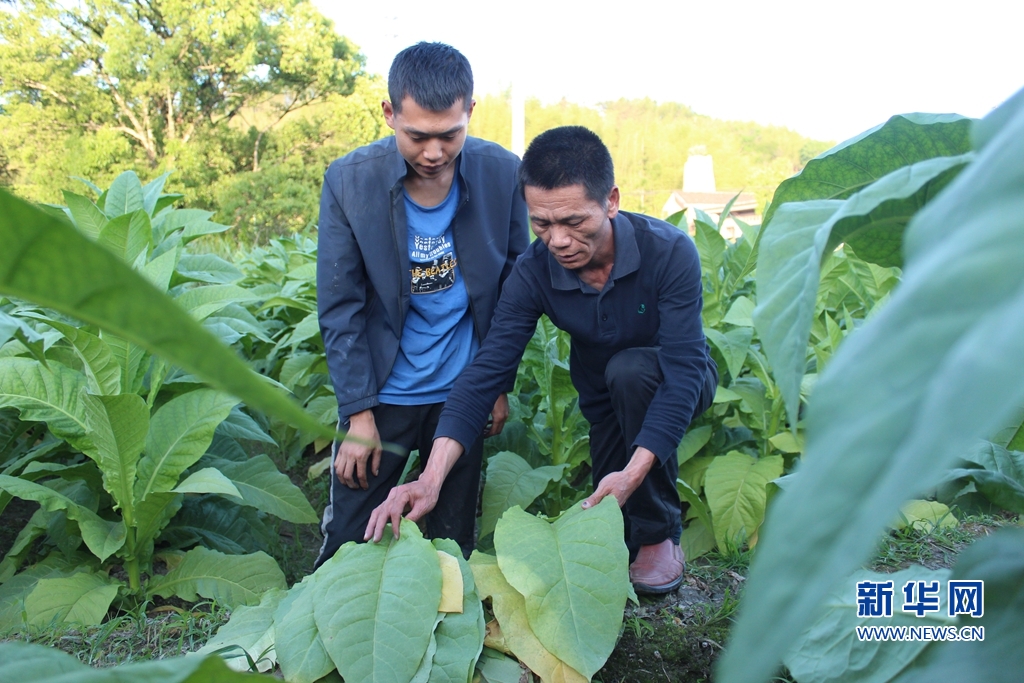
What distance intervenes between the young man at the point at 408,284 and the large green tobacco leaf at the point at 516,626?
0.66 meters

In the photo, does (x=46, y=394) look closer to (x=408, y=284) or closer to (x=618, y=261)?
(x=408, y=284)

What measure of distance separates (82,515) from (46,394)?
0.32 metres

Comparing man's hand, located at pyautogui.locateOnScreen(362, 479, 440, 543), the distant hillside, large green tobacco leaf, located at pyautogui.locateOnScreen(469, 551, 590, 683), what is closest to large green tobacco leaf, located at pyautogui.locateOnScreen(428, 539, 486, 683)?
large green tobacco leaf, located at pyautogui.locateOnScreen(469, 551, 590, 683)

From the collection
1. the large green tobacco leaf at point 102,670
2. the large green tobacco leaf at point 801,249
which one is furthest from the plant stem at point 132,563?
A: the large green tobacco leaf at point 801,249

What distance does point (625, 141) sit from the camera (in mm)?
41812

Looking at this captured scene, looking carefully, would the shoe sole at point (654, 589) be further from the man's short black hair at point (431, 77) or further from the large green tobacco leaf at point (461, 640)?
the man's short black hair at point (431, 77)

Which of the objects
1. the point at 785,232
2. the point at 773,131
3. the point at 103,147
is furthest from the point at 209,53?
the point at 773,131

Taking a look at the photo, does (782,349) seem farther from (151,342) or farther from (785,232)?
(151,342)

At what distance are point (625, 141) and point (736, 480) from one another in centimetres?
4103

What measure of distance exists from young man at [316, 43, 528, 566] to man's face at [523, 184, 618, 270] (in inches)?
15.3

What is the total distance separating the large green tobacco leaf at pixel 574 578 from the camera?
156 cm

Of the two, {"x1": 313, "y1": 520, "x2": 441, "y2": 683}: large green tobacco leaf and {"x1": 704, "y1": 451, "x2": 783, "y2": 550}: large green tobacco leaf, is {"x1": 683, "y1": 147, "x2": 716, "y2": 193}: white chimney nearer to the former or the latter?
{"x1": 704, "y1": 451, "x2": 783, "y2": 550}: large green tobacco leaf

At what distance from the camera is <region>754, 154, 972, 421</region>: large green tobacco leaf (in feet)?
1.47

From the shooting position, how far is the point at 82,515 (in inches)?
82.3
